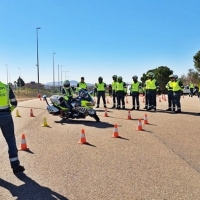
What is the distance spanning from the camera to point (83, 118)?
14031 mm

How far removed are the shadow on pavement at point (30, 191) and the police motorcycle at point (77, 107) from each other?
8.19 metres

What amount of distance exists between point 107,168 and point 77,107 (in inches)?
304

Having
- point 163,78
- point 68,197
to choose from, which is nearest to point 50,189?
point 68,197

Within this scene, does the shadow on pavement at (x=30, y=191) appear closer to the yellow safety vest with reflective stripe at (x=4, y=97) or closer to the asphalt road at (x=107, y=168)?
the asphalt road at (x=107, y=168)

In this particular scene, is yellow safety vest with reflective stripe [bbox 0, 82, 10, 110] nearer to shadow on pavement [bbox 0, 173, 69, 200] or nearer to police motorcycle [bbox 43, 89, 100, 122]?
shadow on pavement [bbox 0, 173, 69, 200]

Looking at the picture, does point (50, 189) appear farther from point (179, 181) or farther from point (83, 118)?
point (83, 118)

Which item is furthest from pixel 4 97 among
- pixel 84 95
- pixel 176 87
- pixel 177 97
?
pixel 176 87

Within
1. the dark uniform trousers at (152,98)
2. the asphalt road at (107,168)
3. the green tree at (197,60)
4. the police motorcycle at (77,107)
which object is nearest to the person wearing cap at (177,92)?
the dark uniform trousers at (152,98)

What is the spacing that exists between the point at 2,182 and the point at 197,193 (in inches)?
123

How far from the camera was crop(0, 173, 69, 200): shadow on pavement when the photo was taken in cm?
459

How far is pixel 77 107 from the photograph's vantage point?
13648 millimetres

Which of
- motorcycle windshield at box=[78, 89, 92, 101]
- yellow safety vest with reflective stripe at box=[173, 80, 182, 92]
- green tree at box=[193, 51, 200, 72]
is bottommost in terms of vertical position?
motorcycle windshield at box=[78, 89, 92, 101]

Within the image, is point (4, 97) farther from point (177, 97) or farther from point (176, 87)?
point (176, 87)

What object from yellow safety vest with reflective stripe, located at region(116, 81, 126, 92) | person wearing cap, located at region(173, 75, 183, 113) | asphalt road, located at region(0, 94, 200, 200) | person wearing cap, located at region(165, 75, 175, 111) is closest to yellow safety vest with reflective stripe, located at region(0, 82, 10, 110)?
asphalt road, located at region(0, 94, 200, 200)
